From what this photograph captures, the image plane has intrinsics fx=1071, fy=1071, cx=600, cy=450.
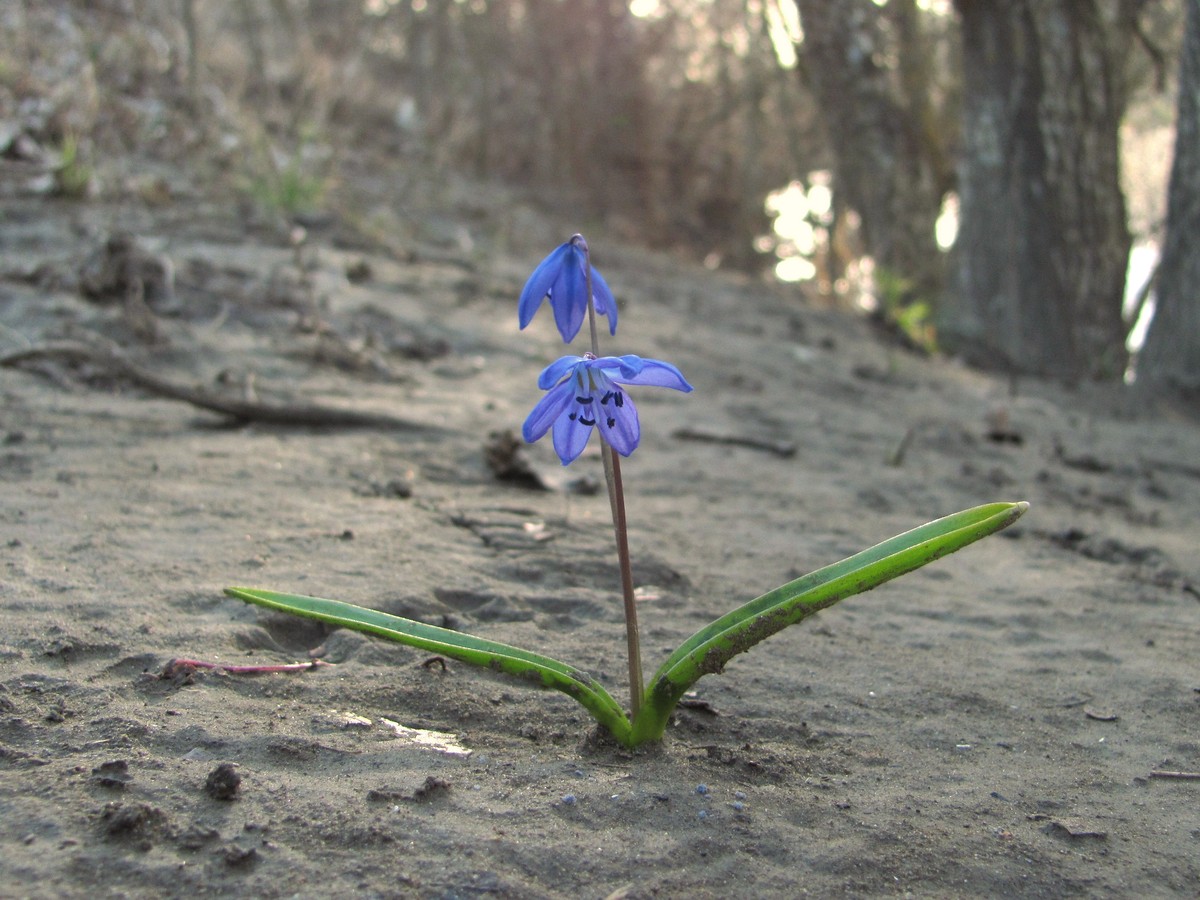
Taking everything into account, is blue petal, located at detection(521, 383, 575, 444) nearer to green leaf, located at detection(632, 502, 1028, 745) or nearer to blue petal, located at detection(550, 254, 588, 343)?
blue petal, located at detection(550, 254, 588, 343)

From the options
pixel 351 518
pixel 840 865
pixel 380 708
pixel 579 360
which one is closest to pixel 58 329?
pixel 351 518

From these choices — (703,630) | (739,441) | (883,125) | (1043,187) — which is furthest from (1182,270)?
(703,630)

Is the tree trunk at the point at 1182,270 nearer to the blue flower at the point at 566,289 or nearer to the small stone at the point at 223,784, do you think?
the blue flower at the point at 566,289

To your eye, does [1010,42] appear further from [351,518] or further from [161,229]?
[351,518]

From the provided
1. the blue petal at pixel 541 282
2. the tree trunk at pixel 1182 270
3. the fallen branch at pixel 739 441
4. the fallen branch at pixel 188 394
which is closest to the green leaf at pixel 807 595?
the blue petal at pixel 541 282

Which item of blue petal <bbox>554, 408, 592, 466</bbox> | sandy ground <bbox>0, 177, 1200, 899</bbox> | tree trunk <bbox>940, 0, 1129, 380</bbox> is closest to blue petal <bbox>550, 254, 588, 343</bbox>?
blue petal <bbox>554, 408, 592, 466</bbox>

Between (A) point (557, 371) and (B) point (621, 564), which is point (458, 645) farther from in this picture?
(A) point (557, 371)
